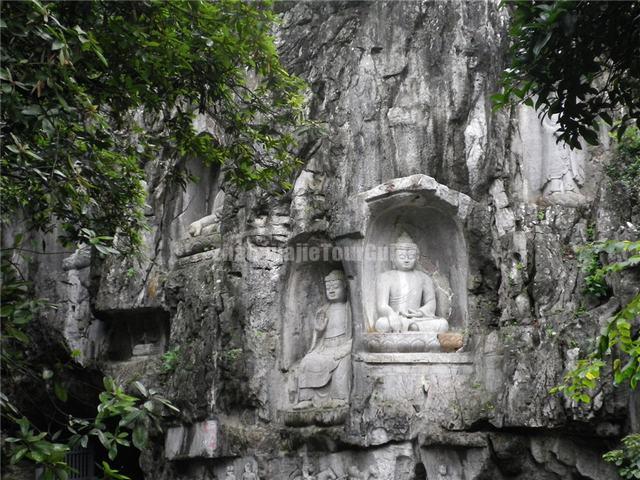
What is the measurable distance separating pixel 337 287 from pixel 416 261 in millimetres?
1184

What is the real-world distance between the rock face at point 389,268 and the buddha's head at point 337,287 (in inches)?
9.5

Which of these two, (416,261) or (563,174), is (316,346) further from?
(563,174)

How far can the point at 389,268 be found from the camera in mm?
12852

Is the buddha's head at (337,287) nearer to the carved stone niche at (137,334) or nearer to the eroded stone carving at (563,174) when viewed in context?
the eroded stone carving at (563,174)

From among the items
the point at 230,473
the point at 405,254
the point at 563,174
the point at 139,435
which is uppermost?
the point at 563,174

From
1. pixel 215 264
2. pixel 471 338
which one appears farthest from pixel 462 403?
pixel 215 264

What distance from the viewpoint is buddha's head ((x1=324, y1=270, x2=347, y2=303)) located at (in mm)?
13109

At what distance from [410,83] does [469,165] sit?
5.03 feet

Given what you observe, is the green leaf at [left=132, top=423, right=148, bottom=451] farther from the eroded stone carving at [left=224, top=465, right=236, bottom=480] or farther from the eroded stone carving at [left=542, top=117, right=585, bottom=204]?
the eroded stone carving at [left=542, top=117, right=585, bottom=204]

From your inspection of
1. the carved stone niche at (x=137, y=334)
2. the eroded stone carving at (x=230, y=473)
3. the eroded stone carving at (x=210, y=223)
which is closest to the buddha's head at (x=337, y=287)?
the eroded stone carving at (x=210, y=223)

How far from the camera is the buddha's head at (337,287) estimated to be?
1311 centimetres

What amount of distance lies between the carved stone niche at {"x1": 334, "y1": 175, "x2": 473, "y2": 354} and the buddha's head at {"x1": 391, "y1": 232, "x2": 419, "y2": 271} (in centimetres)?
2

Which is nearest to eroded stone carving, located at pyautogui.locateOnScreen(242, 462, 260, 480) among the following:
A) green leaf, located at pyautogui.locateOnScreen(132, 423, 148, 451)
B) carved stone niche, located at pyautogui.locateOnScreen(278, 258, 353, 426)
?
carved stone niche, located at pyautogui.locateOnScreen(278, 258, 353, 426)

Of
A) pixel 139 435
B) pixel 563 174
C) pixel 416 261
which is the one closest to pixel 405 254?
Result: pixel 416 261
